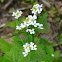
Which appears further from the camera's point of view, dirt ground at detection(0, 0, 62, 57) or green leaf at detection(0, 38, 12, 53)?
dirt ground at detection(0, 0, 62, 57)

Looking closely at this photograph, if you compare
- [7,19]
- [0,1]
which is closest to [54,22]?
[7,19]

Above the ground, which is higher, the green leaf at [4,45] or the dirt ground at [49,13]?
the dirt ground at [49,13]

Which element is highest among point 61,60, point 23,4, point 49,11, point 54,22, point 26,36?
point 23,4

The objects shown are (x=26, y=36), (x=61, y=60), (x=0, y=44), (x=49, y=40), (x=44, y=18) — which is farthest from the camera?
(x=49, y=40)

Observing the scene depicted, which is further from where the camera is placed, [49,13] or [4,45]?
[49,13]

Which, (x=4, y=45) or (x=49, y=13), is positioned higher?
(x=49, y=13)

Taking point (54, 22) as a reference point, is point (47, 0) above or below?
above

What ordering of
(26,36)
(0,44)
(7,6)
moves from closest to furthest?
(26,36), (0,44), (7,6)

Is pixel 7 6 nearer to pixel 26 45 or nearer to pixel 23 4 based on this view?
pixel 23 4

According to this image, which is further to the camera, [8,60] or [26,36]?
[8,60]

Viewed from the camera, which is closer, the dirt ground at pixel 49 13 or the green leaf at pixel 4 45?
the green leaf at pixel 4 45

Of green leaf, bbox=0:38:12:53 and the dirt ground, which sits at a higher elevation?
the dirt ground
